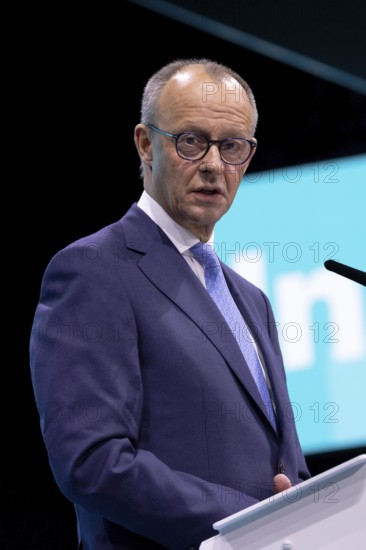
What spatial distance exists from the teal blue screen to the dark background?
0.45 feet

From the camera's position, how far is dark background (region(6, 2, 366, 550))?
9.59 feet

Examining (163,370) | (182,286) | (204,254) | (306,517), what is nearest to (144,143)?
(204,254)

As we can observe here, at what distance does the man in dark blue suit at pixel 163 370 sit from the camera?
54.3 inches

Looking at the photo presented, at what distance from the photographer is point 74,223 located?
121 inches

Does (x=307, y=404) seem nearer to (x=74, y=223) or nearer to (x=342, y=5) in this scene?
(x=74, y=223)

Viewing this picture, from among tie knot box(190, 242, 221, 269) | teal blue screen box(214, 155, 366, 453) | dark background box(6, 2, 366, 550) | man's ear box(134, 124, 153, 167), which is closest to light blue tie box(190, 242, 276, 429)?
tie knot box(190, 242, 221, 269)

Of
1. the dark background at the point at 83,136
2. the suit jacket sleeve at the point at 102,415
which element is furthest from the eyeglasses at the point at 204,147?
the dark background at the point at 83,136

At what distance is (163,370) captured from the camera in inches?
59.8

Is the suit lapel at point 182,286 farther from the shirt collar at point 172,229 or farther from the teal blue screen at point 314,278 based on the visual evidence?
the teal blue screen at point 314,278

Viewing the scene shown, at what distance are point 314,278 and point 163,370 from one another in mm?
1542

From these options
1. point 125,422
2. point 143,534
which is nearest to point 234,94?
point 125,422

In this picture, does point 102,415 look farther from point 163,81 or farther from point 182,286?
point 163,81

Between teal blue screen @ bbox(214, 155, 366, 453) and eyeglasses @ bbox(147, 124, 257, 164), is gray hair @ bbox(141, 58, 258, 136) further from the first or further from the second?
teal blue screen @ bbox(214, 155, 366, 453)

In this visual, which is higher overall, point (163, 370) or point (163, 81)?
point (163, 81)
